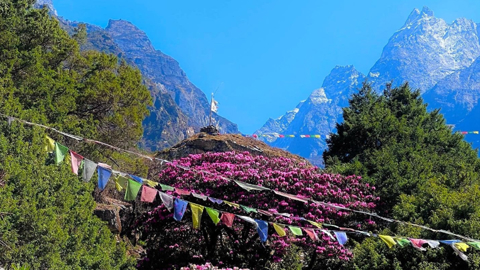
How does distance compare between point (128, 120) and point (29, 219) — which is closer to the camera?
point (29, 219)

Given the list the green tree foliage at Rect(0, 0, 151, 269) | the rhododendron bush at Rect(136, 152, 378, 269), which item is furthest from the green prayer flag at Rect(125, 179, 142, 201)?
the rhododendron bush at Rect(136, 152, 378, 269)

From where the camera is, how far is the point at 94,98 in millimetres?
15938

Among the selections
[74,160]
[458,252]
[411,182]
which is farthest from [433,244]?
[74,160]

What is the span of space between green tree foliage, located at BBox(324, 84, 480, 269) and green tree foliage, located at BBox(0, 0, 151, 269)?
5.33 meters

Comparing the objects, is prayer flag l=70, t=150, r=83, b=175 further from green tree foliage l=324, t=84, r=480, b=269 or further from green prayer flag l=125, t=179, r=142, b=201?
green tree foliage l=324, t=84, r=480, b=269

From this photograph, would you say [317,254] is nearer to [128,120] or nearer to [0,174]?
[0,174]

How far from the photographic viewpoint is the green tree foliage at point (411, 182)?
8062 mm

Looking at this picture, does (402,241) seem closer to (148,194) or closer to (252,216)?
(252,216)

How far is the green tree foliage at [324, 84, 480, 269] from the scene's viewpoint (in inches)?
317

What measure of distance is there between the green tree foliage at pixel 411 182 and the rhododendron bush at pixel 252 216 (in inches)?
32.9

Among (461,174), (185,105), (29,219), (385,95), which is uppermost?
(185,105)

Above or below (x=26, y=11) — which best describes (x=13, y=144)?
below

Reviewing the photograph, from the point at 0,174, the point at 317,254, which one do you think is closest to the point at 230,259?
the point at 317,254

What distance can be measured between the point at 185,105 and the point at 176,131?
67.4m
